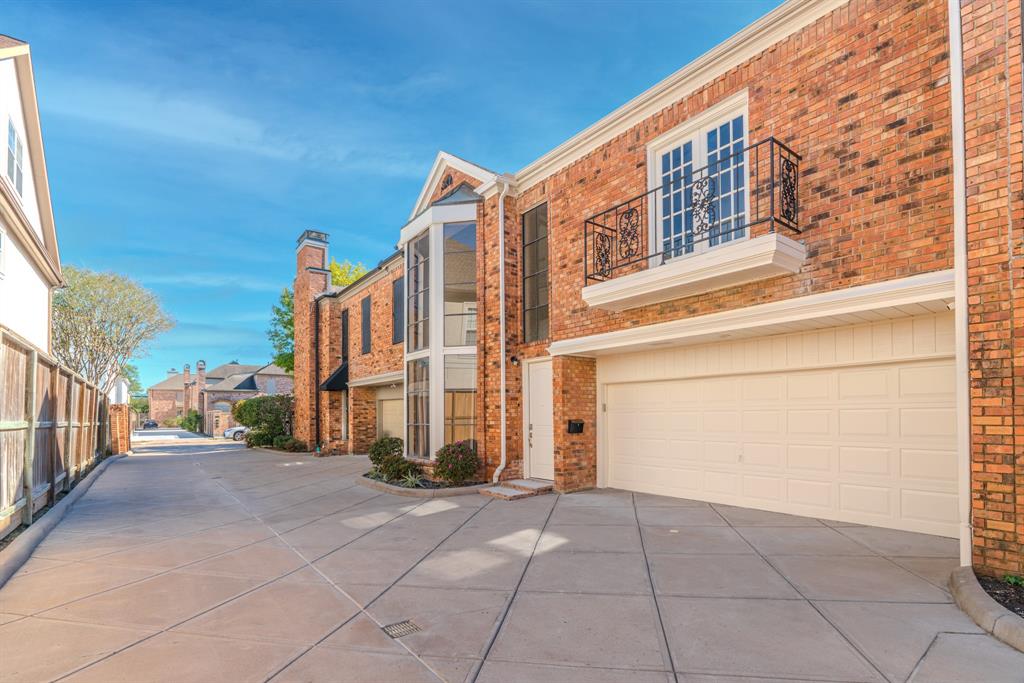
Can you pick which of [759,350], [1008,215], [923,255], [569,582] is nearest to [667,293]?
[759,350]

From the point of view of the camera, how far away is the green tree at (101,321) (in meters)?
25.4

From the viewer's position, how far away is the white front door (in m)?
10.3

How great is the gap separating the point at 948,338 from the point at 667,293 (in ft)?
10.4

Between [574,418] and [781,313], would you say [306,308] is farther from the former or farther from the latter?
[781,313]

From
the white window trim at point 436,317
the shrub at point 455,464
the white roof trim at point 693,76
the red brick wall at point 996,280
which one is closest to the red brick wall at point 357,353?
the white window trim at point 436,317

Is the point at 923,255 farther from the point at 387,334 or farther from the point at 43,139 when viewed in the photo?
the point at 43,139

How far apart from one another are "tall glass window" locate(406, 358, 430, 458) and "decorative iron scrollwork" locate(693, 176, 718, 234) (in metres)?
6.50

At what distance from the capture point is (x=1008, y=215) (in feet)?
14.8

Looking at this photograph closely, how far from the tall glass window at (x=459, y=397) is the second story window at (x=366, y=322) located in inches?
307

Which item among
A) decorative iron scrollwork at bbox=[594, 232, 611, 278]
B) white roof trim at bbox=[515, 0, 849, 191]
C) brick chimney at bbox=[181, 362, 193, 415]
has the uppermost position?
white roof trim at bbox=[515, 0, 849, 191]

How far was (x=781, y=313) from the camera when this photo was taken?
6613mm

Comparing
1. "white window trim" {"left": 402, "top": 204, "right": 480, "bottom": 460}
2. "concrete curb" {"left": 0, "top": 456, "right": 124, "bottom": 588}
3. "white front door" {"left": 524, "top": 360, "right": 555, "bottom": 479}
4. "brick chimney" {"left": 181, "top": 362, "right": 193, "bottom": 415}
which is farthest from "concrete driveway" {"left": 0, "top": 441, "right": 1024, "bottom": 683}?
"brick chimney" {"left": 181, "top": 362, "right": 193, "bottom": 415}

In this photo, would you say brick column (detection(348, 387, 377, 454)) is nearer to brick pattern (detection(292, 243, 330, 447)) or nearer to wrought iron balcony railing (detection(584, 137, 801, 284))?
brick pattern (detection(292, 243, 330, 447))

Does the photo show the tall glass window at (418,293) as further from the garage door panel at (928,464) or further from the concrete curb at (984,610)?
the concrete curb at (984,610)
